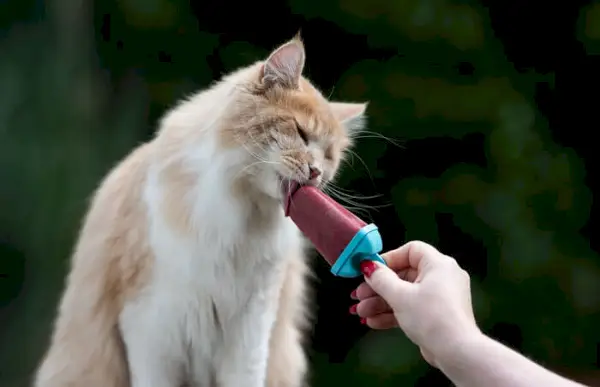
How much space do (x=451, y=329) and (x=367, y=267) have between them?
0.15m

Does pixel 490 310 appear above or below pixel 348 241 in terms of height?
below

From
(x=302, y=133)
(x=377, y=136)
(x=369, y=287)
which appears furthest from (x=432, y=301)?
(x=377, y=136)

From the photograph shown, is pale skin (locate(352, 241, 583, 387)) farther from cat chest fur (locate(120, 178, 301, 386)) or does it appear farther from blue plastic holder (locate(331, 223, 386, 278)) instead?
cat chest fur (locate(120, 178, 301, 386))

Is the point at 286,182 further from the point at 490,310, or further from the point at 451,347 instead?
the point at 490,310

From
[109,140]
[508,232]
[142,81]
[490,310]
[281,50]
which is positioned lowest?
[490,310]

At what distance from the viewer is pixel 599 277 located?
1.99 meters

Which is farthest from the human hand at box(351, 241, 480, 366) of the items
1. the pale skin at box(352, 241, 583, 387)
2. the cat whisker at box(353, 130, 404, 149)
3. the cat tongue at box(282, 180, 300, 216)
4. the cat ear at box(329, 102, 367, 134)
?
the cat whisker at box(353, 130, 404, 149)

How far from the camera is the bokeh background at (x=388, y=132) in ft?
5.89

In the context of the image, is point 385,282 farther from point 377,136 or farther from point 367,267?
point 377,136

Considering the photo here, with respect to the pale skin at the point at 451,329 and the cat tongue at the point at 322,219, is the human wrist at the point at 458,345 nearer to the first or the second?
the pale skin at the point at 451,329

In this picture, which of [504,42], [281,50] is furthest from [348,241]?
[504,42]

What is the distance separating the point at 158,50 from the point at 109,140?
27 centimetres

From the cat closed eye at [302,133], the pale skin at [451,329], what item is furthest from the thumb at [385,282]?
the cat closed eye at [302,133]

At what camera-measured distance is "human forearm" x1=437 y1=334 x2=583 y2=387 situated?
722 mm
